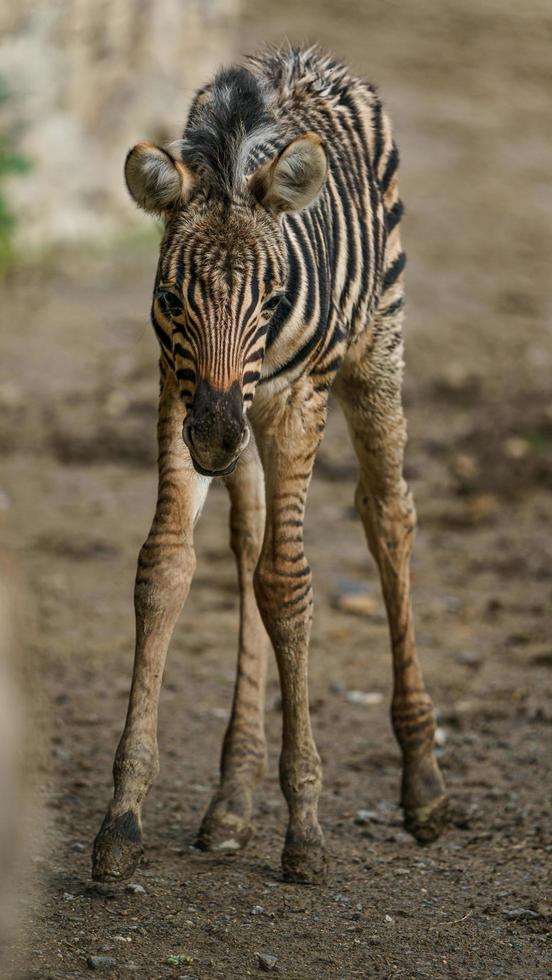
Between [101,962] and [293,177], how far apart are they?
2.72m

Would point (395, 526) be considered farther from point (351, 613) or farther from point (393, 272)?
point (351, 613)

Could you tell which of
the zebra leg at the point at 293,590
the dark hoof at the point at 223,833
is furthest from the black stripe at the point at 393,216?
the dark hoof at the point at 223,833

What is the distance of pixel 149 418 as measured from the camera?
11.9 m

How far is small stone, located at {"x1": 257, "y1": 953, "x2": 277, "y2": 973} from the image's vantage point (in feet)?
15.1

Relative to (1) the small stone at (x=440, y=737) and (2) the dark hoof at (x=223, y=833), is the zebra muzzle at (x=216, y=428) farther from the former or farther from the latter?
(1) the small stone at (x=440, y=737)

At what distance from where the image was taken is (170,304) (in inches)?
189

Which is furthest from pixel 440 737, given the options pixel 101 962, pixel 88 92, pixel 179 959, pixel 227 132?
pixel 88 92

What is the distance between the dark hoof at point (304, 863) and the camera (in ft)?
17.4

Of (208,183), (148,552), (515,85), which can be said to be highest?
(515,85)

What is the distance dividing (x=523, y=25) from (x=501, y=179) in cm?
393

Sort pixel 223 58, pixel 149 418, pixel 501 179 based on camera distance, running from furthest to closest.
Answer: pixel 501 179, pixel 223 58, pixel 149 418

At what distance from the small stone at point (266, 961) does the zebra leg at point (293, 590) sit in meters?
0.64

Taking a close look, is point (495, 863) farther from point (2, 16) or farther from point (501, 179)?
point (501, 179)

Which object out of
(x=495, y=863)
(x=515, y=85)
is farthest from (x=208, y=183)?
(x=515, y=85)
